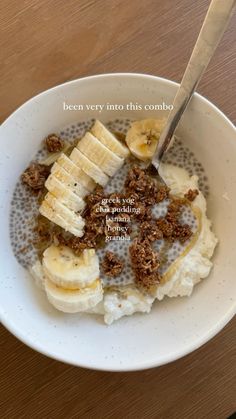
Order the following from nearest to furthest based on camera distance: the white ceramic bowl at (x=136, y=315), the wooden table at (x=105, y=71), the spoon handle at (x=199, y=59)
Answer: the spoon handle at (x=199, y=59) → the white ceramic bowl at (x=136, y=315) → the wooden table at (x=105, y=71)

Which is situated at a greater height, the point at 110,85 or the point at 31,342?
the point at 110,85

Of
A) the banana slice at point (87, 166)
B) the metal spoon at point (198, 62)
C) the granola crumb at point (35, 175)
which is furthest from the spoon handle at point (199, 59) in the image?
the granola crumb at point (35, 175)

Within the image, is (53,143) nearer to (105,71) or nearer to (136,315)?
(105,71)

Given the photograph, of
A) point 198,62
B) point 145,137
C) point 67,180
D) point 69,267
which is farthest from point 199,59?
point 69,267

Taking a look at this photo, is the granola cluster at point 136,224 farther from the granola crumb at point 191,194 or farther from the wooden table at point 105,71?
the wooden table at point 105,71

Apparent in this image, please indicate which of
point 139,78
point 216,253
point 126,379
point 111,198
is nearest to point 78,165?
point 111,198

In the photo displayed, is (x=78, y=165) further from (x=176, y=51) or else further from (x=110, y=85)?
(x=176, y=51)
